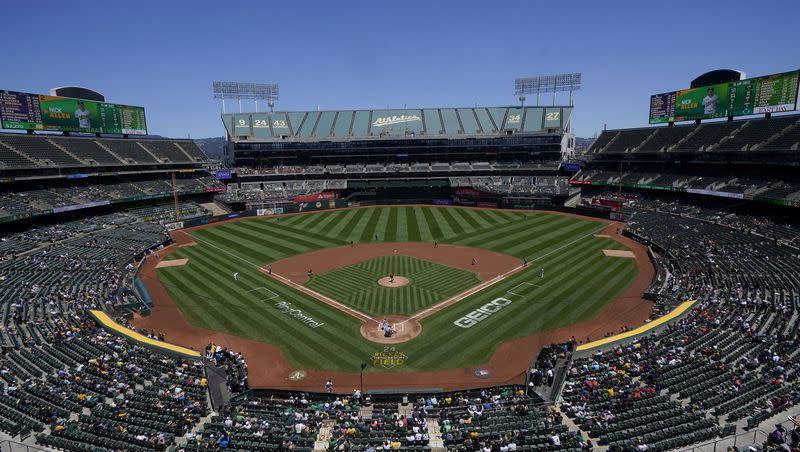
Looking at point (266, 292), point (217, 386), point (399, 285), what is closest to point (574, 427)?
point (217, 386)

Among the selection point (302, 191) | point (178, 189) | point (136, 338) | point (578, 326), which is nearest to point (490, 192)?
point (302, 191)

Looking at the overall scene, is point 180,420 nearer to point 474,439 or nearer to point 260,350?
point 260,350

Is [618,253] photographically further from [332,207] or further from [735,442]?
[332,207]

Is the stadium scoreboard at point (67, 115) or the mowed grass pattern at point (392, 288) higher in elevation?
the stadium scoreboard at point (67, 115)

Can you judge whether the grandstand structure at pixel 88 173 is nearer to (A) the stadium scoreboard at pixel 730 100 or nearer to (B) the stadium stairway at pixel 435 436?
(B) the stadium stairway at pixel 435 436

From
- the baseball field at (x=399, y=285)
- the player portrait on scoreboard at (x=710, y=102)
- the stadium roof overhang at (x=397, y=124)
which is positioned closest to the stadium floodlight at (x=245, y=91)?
the stadium roof overhang at (x=397, y=124)

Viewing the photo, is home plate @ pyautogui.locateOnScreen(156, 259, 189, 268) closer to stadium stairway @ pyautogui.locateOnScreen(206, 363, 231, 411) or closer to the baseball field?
the baseball field

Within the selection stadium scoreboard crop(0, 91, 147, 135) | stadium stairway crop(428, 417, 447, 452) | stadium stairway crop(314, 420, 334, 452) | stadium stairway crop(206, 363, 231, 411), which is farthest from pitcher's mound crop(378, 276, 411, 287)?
stadium scoreboard crop(0, 91, 147, 135)
